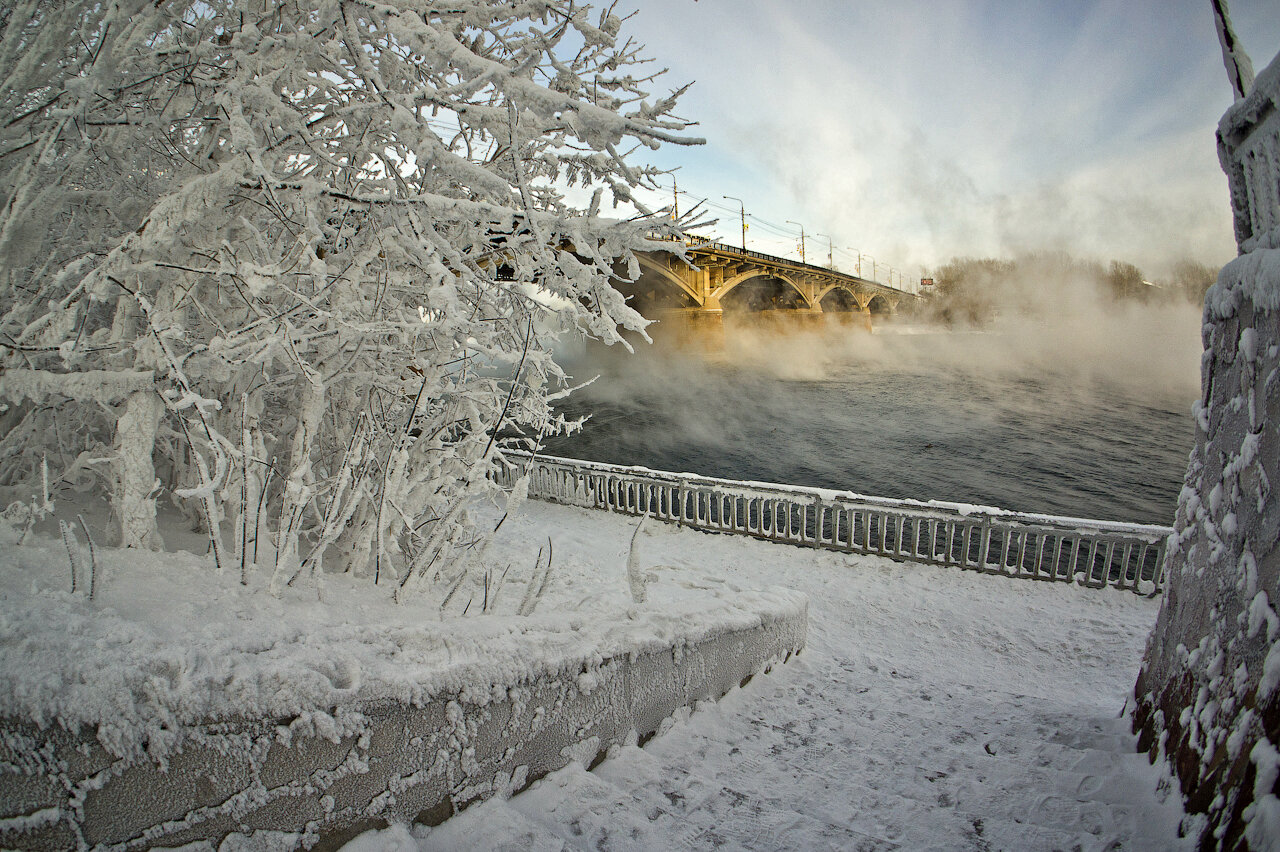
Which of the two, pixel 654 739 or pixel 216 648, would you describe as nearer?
pixel 216 648

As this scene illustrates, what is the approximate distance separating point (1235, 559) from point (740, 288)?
46840mm

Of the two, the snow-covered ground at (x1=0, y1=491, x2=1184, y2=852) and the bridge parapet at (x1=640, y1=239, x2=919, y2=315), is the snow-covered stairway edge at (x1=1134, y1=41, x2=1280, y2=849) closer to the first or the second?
the snow-covered ground at (x1=0, y1=491, x2=1184, y2=852)

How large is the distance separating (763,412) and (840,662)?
2785 cm

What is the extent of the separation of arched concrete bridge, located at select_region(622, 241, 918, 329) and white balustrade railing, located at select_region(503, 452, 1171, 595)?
52.6ft

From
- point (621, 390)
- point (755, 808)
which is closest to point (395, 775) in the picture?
point (755, 808)

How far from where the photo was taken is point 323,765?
189cm

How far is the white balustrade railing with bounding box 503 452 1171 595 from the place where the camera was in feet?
24.2

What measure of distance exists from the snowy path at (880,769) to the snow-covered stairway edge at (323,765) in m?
0.11

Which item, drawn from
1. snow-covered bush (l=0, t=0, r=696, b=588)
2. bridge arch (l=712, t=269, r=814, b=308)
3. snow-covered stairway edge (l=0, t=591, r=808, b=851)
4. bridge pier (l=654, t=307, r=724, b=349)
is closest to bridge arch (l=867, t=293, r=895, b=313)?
bridge arch (l=712, t=269, r=814, b=308)

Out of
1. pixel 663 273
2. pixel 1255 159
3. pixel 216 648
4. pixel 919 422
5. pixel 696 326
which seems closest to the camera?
pixel 216 648

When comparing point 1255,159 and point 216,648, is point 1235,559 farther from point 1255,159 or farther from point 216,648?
point 216,648

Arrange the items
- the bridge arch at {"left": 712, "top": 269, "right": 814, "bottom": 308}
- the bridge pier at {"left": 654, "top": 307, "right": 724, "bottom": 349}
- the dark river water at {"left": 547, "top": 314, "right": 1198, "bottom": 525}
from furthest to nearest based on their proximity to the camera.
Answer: the bridge pier at {"left": 654, "top": 307, "right": 724, "bottom": 349} → the bridge arch at {"left": 712, "top": 269, "right": 814, "bottom": 308} → the dark river water at {"left": 547, "top": 314, "right": 1198, "bottom": 525}

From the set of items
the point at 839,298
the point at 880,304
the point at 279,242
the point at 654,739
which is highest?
the point at 880,304

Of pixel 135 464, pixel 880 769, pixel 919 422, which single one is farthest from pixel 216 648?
pixel 919 422
